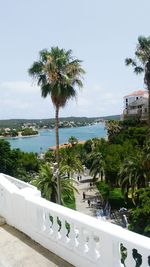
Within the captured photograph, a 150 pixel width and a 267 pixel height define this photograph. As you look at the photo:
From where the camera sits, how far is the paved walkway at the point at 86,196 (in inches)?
1556

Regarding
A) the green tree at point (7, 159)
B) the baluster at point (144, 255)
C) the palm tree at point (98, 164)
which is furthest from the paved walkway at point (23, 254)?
the green tree at point (7, 159)

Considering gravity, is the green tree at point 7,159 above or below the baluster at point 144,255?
below

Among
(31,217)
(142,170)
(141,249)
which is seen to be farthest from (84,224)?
(142,170)

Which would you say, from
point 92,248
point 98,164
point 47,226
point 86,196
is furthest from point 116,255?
point 98,164

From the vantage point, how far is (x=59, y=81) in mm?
29062

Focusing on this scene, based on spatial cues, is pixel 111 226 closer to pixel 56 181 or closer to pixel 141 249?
pixel 141 249

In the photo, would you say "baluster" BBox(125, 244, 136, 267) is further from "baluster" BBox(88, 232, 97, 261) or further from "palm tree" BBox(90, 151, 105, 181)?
"palm tree" BBox(90, 151, 105, 181)

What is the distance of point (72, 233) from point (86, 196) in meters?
43.8

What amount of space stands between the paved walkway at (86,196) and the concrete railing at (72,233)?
Result: 30.6 metres

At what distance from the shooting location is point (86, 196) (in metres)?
49.2

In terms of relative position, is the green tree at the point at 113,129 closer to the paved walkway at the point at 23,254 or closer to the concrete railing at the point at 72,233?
the concrete railing at the point at 72,233

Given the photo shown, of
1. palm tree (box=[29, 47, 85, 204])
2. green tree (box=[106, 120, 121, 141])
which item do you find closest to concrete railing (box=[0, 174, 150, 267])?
palm tree (box=[29, 47, 85, 204])

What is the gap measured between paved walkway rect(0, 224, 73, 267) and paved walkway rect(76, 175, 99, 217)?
30.8 metres

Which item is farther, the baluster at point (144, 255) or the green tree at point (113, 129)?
the green tree at point (113, 129)
